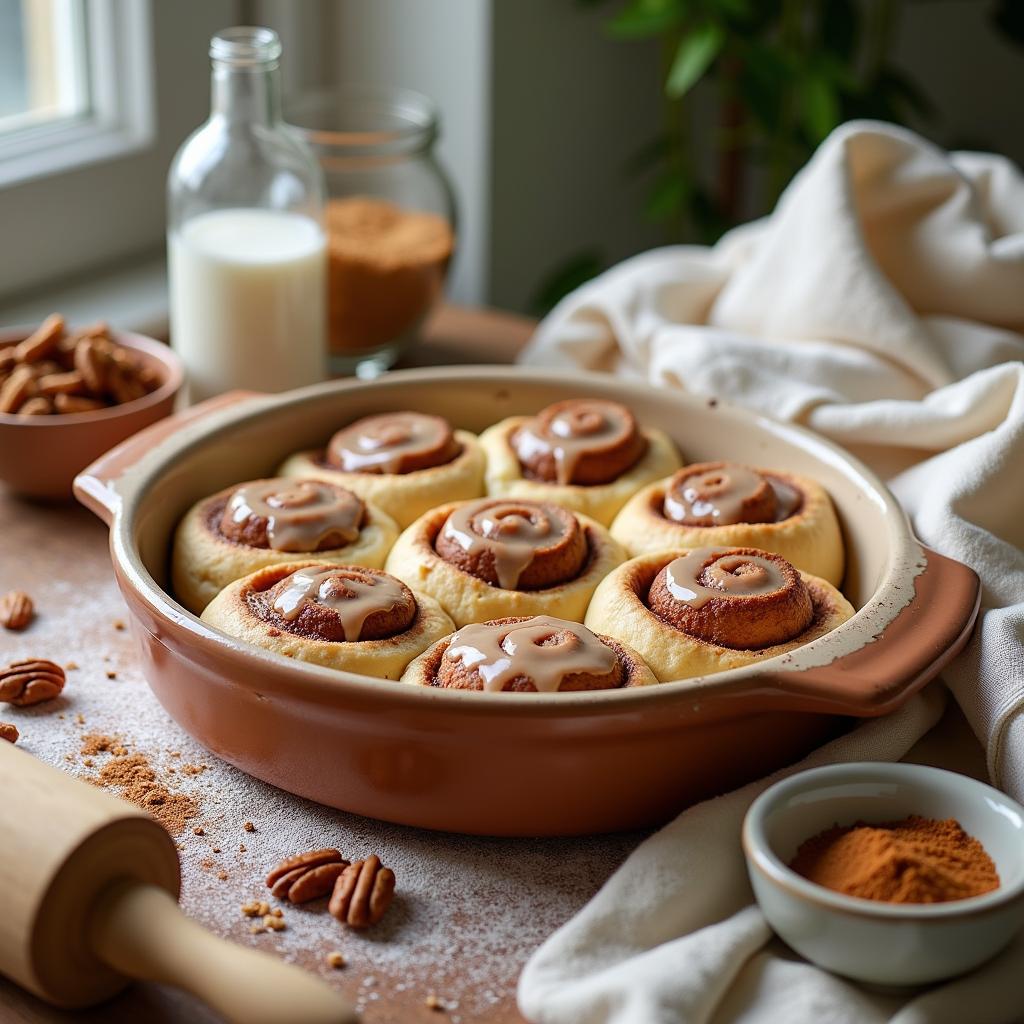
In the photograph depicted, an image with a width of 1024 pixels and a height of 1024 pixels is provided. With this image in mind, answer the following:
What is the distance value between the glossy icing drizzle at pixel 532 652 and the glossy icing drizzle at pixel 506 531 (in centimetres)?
10

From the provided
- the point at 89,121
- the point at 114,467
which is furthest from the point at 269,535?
the point at 89,121

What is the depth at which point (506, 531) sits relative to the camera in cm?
115

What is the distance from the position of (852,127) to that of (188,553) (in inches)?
35.2

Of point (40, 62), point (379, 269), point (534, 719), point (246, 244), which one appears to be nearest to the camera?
point (534, 719)

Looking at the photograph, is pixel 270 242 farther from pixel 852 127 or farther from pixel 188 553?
pixel 852 127

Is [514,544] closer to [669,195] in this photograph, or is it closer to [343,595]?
[343,595]

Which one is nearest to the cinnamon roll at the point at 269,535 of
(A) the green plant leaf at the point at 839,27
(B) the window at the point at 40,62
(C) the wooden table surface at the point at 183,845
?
(C) the wooden table surface at the point at 183,845

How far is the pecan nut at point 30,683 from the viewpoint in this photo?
1.12 metres

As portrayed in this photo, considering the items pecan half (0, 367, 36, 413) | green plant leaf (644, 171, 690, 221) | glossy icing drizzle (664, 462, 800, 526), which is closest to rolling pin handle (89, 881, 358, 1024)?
glossy icing drizzle (664, 462, 800, 526)

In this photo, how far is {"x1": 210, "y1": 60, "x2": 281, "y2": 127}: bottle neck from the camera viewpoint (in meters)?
1.47

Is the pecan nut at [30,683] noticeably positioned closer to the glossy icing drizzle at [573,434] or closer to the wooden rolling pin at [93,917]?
the wooden rolling pin at [93,917]

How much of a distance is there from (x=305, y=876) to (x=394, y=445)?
0.51m

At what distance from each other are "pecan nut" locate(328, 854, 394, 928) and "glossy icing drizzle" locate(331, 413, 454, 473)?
0.47 metres

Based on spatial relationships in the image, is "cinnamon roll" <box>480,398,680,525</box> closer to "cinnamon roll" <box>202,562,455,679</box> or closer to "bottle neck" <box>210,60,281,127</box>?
"cinnamon roll" <box>202,562,455,679</box>
